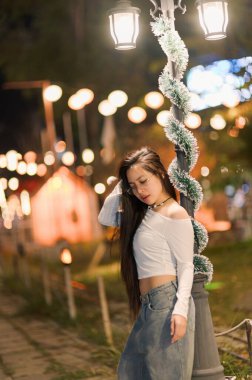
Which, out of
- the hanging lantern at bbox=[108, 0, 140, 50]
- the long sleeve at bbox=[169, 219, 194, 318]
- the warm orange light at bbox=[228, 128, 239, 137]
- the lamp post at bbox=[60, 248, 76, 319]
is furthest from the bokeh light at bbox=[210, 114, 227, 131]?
the long sleeve at bbox=[169, 219, 194, 318]

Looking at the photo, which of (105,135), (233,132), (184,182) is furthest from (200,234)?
(105,135)

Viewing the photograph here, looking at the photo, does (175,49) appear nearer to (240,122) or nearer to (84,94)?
(240,122)

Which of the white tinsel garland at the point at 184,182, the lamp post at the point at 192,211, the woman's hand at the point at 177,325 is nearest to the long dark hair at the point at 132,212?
the woman's hand at the point at 177,325

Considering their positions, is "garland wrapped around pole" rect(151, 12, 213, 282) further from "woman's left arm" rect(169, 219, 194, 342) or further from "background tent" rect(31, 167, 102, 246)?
"background tent" rect(31, 167, 102, 246)

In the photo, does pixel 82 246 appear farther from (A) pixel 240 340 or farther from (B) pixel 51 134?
(A) pixel 240 340

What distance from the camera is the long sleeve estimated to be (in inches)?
181

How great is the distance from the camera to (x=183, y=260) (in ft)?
15.3

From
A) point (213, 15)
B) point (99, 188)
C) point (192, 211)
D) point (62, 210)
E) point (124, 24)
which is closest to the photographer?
point (192, 211)

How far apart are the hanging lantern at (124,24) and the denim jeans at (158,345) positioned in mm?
2777

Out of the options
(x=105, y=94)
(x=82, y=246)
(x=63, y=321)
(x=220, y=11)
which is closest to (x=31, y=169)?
(x=105, y=94)

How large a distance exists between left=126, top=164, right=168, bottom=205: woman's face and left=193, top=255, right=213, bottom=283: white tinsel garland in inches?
35.4

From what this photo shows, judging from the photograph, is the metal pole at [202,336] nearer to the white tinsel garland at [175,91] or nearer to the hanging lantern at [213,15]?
the white tinsel garland at [175,91]

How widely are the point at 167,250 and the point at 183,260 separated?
117 millimetres

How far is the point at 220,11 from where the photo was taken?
6.60 metres
